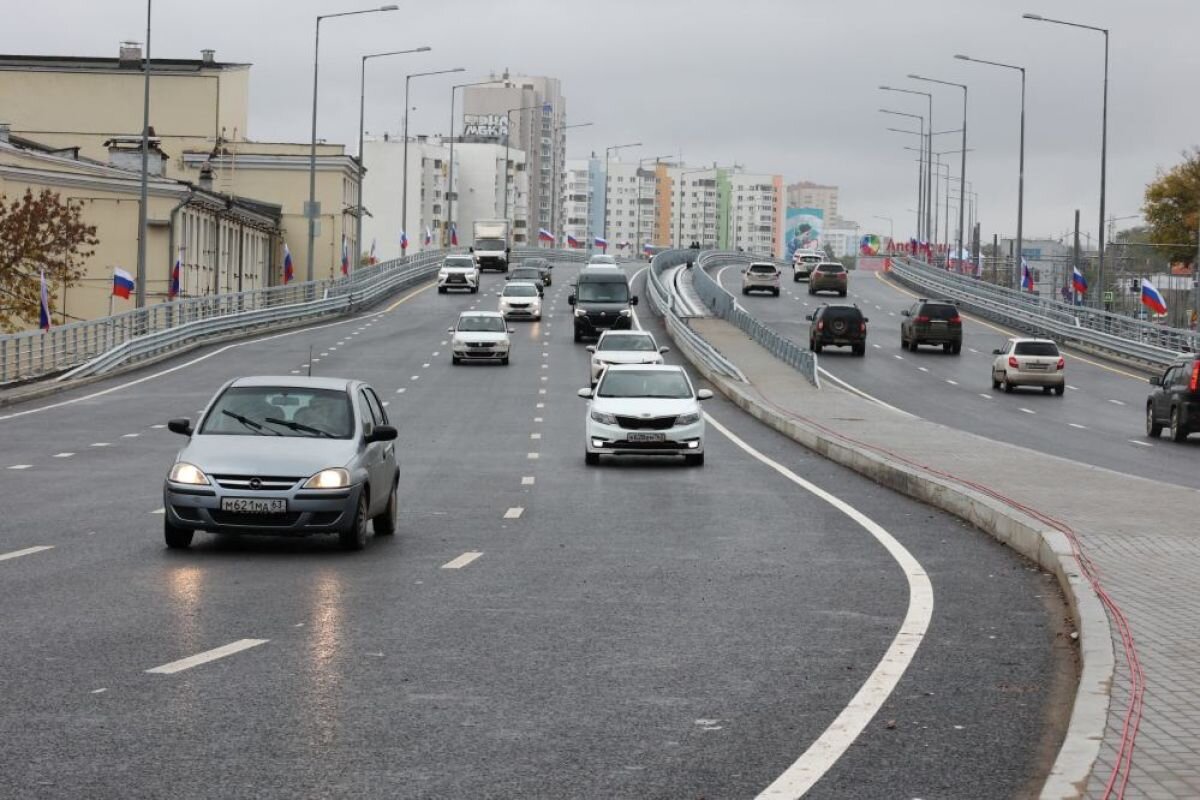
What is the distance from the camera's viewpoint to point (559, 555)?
16.2 meters

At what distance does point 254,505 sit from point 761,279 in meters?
84.2

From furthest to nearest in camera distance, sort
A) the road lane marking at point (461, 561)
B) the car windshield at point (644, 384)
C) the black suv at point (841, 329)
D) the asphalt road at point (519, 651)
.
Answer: the black suv at point (841, 329), the car windshield at point (644, 384), the road lane marking at point (461, 561), the asphalt road at point (519, 651)

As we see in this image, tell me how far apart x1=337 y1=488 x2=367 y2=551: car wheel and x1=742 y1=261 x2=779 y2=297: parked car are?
82.9 meters

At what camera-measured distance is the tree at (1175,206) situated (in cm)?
12862

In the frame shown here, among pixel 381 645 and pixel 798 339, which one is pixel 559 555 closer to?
pixel 381 645

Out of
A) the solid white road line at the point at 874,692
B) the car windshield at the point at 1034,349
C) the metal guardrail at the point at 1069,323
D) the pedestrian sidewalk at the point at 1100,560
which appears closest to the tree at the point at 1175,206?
the metal guardrail at the point at 1069,323

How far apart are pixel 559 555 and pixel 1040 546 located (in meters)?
3.91

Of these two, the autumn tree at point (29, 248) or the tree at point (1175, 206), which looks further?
the tree at point (1175, 206)

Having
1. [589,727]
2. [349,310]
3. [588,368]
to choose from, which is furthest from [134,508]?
[349,310]

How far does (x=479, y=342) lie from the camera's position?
5578 cm

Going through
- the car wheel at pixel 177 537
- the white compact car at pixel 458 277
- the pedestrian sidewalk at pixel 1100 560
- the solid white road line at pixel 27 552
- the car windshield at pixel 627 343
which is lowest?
the solid white road line at pixel 27 552

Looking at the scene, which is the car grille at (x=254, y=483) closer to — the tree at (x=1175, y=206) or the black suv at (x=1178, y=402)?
the black suv at (x=1178, y=402)

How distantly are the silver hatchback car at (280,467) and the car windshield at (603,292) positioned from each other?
48981 millimetres

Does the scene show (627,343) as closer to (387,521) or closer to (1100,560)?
(387,521)
